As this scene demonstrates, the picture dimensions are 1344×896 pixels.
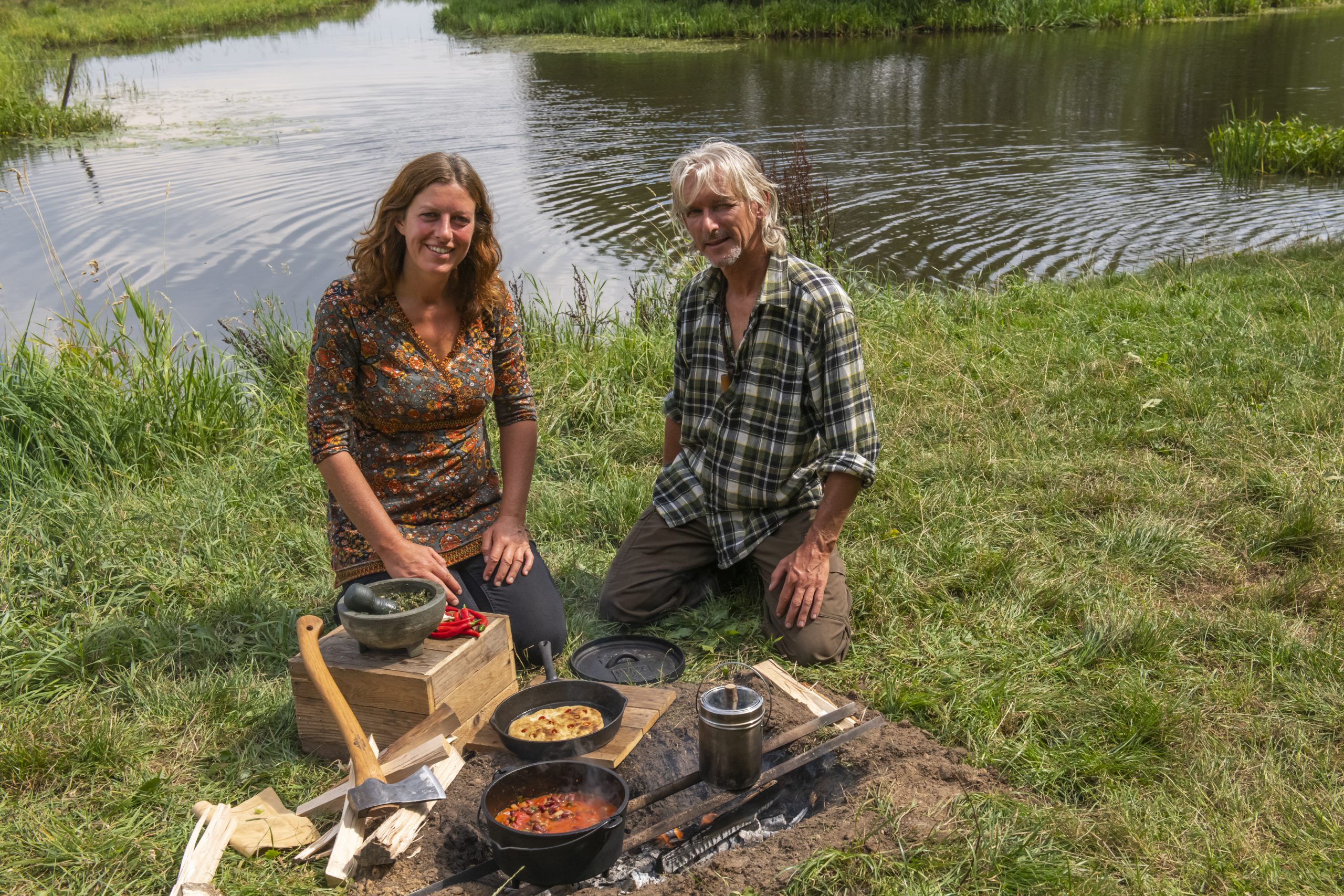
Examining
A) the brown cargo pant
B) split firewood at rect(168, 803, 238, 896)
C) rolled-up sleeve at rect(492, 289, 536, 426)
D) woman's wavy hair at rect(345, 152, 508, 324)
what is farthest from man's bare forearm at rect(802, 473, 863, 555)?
split firewood at rect(168, 803, 238, 896)

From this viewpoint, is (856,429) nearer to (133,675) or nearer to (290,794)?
(290,794)

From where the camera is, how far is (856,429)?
333 cm

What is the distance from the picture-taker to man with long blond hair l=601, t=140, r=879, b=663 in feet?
10.9

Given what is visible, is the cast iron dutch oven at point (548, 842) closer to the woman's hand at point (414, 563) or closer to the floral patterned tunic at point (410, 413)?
the woman's hand at point (414, 563)

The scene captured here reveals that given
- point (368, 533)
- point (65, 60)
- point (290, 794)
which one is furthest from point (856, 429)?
point (65, 60)

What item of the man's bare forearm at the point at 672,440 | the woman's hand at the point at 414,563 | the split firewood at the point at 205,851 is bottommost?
the split firewood at the point at 205,851

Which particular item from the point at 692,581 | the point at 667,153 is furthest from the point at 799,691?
the point at 667,153

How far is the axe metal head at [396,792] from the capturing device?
2426 millimetres

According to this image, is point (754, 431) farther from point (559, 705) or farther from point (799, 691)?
point (559, 705)

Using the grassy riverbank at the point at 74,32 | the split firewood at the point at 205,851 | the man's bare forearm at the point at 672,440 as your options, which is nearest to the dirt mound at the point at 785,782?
the split firewood at the point at 205,851

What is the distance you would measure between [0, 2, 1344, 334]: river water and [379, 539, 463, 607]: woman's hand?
182 inches

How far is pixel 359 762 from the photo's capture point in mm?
2539

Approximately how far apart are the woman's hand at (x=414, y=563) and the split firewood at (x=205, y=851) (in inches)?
31.4

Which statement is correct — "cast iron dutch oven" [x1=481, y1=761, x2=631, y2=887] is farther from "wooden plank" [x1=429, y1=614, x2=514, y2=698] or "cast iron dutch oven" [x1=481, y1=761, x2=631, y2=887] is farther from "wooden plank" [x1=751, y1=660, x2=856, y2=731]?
"wooden plank" [x1=751, y1=660, x2=856, y2=731]
